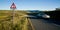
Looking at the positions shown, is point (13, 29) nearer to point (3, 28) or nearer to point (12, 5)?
point (3, 28)

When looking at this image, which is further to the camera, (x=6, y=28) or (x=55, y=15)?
(x=55, y=15)

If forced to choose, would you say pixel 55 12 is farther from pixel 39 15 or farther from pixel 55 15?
pixel 39 15

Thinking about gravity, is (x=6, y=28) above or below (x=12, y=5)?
below

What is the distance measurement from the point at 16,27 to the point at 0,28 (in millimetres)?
1276

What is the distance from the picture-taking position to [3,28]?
1279cm

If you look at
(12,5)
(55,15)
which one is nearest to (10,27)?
(12,5)

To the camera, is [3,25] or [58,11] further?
[58,11]

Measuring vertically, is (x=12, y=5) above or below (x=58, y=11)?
above

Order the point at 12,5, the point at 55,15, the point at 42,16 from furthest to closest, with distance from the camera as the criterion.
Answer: the point at 55,15
the point at 42,16
the point at 12,5

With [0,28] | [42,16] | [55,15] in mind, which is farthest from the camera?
[55,15]

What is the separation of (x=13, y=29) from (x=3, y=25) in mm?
801

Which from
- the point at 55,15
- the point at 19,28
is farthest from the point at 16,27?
the point at 55,15

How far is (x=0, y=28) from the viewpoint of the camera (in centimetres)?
1270

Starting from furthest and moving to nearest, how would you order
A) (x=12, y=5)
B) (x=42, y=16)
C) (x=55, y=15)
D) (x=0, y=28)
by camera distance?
(x=55, y=15) → (x=42, y=16) → (x=12, y=5) → (x=0, y=28)
